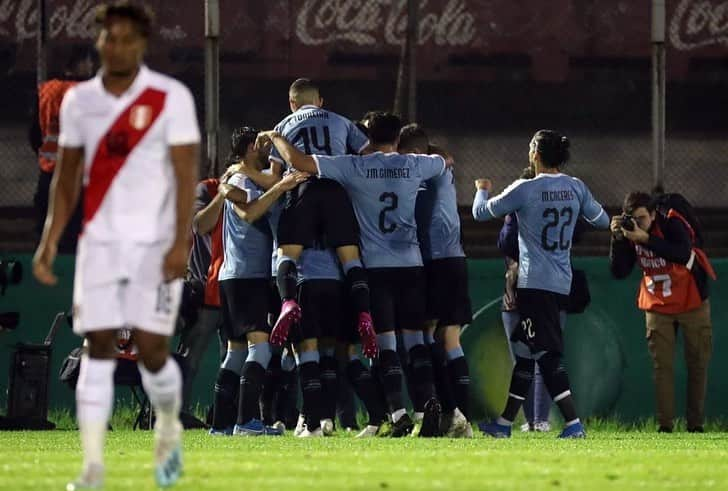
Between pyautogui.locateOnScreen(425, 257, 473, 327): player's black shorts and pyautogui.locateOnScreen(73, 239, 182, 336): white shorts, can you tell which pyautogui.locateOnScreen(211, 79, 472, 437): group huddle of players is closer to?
pyautogui.locateOnScreen(425, 257, 473, 327): player's black shorts

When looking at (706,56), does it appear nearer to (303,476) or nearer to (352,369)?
(352,369)

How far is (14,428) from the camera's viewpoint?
43.5 feet

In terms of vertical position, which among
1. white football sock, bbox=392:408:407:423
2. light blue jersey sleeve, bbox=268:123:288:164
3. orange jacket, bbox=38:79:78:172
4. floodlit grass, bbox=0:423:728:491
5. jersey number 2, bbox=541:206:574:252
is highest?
orange jacket, bbox=38:79:78:172

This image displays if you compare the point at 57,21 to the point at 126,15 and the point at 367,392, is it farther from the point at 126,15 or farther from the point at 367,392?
the point at 126,15

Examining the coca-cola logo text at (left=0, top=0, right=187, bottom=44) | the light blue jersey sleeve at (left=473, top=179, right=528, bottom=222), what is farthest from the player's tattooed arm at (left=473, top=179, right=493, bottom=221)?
the coca-cola logo text at (left=0, top=0, right=187, bottom=44)

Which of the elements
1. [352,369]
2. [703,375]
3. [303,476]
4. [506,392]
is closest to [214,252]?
[352,369]

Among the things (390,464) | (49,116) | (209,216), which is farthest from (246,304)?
(390,464)

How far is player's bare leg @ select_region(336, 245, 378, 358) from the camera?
1136 centimetres

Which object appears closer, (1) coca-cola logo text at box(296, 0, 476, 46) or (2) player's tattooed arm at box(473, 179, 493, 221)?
(2) player's tattooed arm at box(473, 179, 493, 221)

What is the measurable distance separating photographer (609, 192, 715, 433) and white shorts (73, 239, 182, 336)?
23.4 feet

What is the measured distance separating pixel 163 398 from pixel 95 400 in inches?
13.5

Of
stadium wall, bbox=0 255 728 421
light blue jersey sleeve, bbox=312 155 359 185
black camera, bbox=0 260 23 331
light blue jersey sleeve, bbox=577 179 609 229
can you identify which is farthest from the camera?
stadium wall, bbox=0 255 728 421

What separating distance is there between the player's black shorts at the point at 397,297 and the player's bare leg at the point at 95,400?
15.0 feet

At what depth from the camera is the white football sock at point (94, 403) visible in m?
7.13
